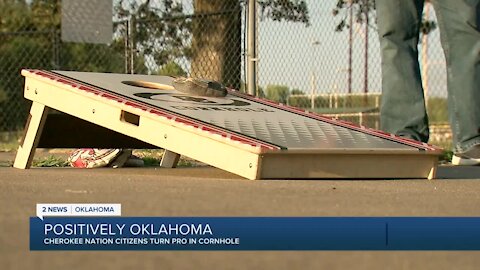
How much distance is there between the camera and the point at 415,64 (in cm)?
632

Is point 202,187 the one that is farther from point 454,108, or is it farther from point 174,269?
point 454,108

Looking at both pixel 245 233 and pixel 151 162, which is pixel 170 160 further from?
pixel 245 233

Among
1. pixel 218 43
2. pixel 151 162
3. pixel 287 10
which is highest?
pixel 287 10

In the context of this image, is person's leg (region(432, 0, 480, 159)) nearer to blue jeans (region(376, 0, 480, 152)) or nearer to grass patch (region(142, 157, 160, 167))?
blue jeans (region(376, 0, 480, 152))

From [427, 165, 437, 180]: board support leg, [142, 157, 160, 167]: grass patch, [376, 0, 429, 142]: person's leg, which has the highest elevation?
[376, 0, 429, 142]: person's leg

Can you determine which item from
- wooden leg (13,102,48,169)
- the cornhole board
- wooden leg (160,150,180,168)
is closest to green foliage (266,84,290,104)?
wooden leg (160,150,180,168)

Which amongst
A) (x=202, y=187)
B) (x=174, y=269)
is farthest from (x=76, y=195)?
(x=174, y=269)

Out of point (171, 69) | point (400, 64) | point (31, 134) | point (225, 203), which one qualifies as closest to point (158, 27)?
point (171, 69)

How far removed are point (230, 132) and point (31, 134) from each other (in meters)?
1.42

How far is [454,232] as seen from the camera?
9.08 feet

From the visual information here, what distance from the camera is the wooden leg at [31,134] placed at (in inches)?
207

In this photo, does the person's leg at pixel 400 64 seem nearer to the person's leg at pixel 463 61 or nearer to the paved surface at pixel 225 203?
the person's leg at pixel 463 61

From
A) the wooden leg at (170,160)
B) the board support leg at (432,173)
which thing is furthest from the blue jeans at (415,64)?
the wooden leg at (170,160)

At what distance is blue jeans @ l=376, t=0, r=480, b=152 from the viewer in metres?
6.23
